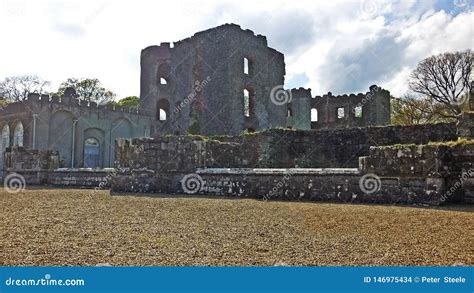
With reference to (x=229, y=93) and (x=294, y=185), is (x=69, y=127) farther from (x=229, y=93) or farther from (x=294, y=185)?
(x=294, y=185)

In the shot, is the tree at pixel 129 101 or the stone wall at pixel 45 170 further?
the tree at pixel 129 101

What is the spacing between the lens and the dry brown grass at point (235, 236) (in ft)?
11.1

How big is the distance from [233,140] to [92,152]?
18737mm

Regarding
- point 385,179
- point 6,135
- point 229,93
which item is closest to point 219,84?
point 229,93

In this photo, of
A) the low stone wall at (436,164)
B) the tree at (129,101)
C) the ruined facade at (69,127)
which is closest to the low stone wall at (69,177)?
the low stone wall at (436,164)

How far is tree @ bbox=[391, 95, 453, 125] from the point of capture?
3097cm

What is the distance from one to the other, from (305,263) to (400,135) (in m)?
12.0

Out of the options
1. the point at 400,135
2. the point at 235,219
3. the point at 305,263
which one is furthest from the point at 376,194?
the point at 400,135

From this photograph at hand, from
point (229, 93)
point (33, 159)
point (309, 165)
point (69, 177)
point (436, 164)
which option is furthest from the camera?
point (229, 93)

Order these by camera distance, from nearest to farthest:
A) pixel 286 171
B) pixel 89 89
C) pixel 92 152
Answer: pixel 286 171, pixel 92 152, pixel 89 89

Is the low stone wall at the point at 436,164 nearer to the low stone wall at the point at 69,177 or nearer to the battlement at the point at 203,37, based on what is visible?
→ the low stone wall at the point at 69,177

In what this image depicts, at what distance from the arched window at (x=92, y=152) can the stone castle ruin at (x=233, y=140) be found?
80mm

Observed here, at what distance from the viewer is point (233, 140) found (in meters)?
15.3

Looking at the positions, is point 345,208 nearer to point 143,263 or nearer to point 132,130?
point 143,263
